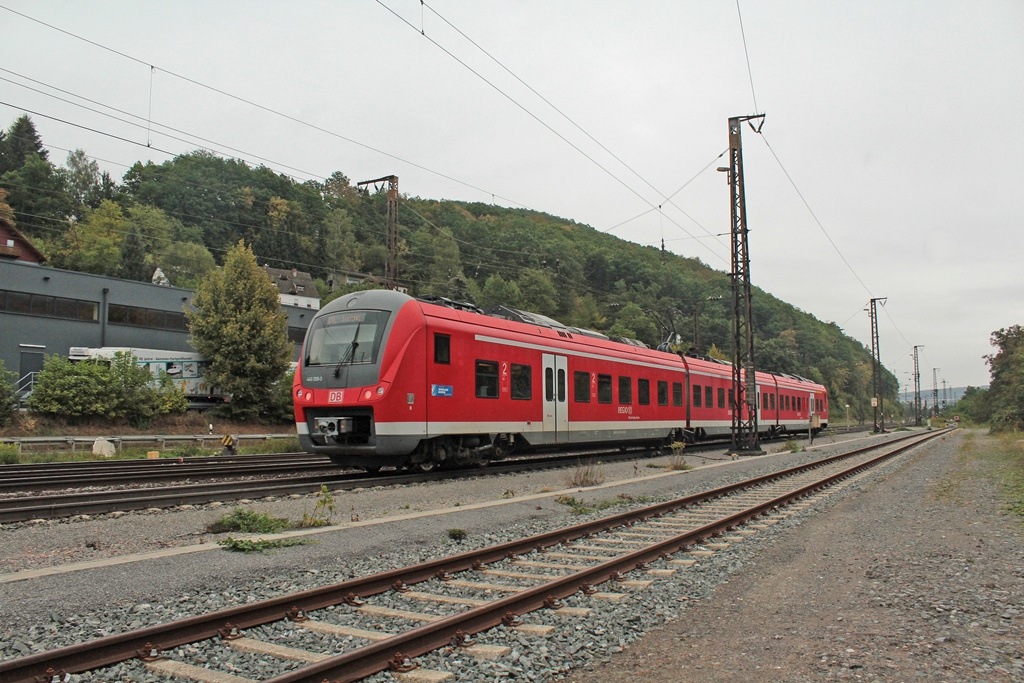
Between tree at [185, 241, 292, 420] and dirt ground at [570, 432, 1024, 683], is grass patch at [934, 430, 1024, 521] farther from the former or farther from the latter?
tree at [185, 241, 292, 420]

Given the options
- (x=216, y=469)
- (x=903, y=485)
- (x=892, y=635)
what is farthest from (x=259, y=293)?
(x=892, y=635)

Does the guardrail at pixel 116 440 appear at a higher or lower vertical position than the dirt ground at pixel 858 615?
higher

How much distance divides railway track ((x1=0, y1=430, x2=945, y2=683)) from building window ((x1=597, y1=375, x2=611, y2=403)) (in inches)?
380

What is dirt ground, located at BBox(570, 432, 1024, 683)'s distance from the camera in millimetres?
4199

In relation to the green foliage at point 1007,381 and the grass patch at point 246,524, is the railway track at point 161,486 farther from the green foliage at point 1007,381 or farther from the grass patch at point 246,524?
the green foliage at point 1007,381

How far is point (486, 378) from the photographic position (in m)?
14.6

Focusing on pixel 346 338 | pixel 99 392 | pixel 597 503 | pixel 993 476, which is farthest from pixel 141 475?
pixel 993 476

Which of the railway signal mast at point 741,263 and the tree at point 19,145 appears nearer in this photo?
the railway signal mast at point 741,263

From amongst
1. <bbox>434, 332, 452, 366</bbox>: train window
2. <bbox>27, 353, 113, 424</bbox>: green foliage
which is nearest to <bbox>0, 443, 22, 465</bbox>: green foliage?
<bbox>27, 353, 113, 424</bbox>: green foliage

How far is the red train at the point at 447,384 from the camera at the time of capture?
12602 millimetres

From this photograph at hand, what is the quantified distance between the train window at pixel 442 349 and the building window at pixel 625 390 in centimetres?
727

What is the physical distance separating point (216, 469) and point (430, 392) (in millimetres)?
5637

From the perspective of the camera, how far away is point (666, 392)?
2264cm

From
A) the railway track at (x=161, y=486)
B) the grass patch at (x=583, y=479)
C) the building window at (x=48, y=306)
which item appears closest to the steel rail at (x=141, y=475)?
the railway track at (x=161, y=486)
